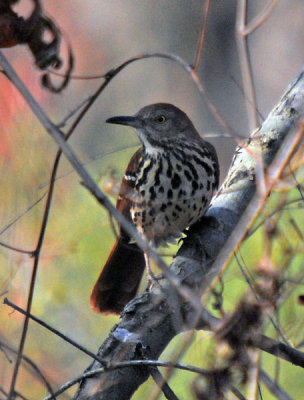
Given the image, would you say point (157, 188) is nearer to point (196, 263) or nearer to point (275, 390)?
point (196, 263)

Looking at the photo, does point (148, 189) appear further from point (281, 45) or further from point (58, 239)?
point (281, 45)

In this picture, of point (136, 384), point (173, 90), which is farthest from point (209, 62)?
point (136, 384)

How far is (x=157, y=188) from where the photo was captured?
3742 millimetres

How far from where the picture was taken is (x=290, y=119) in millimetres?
3396

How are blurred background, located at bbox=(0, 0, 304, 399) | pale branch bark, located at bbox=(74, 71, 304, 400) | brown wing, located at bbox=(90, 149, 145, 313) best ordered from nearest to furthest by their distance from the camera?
pale branch bark, located at bbox=(74, 71, 304, 400)
brown wing, located at bbox=(90, 149, 145, 313)
blurred background, located at bbox=(0, 0, 304, 399)

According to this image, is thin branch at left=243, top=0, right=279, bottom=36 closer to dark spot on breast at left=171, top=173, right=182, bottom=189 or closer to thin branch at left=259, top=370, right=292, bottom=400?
thin branch at left=259, top=370, right=292, bottom=400

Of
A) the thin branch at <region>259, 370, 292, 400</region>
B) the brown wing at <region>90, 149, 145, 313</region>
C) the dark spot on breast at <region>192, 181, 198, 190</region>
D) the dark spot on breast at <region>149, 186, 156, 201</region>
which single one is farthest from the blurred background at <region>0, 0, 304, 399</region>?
the thin branch at <region>259, 370, 292, 400</region>

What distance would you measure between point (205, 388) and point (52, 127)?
792mm

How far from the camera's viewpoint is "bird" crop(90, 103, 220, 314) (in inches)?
143

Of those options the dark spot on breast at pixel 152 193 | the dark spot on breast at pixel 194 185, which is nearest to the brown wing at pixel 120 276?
the dark spot on breast at pixel 152 193

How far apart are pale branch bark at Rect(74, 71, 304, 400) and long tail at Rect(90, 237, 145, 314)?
0.68 meters

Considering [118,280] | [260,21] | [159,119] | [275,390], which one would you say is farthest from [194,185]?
[275,390]

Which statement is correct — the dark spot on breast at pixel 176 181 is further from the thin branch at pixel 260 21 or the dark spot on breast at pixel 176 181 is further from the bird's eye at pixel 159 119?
the thin branch at pixel 260 21

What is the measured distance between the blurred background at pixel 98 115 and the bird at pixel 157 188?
27 centimetres
